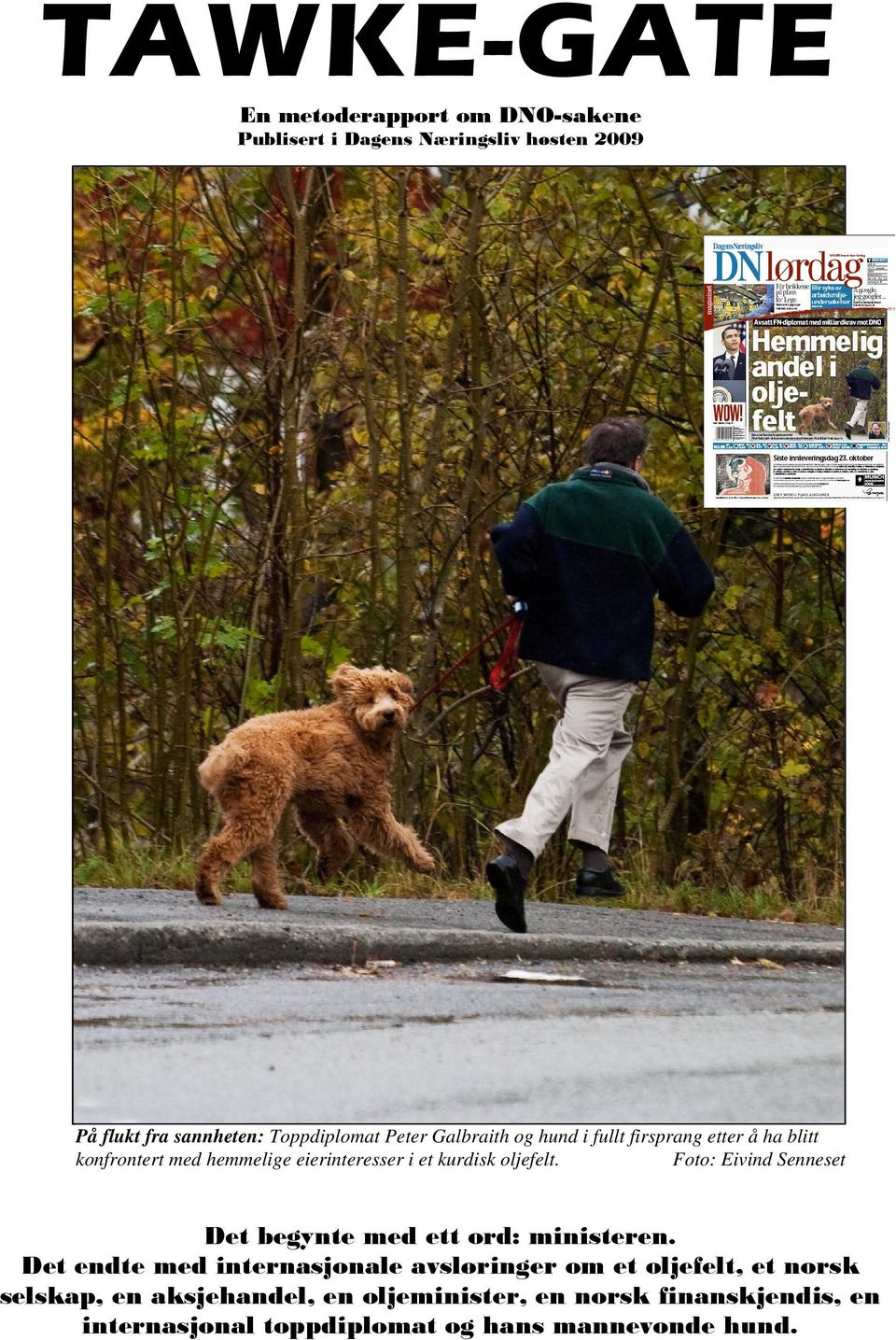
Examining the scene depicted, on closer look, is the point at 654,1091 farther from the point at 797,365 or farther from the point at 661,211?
the point at 661,211

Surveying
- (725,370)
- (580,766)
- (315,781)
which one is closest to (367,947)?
(315,781)

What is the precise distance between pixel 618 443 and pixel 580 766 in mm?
1442

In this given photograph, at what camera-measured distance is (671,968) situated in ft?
22.3

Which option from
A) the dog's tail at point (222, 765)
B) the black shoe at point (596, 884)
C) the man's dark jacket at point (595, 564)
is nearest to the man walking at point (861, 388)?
the man's dark jacket at point (595, 564)

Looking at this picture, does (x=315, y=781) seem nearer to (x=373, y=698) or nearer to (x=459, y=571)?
(x=373, y=698)

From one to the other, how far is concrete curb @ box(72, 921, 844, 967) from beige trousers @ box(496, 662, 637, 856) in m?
0.43

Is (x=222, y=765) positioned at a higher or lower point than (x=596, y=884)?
higher

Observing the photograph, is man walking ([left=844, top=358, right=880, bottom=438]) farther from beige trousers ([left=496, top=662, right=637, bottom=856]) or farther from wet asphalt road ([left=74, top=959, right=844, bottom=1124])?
wet asphalt road ([left=74, top=959, right=844, bottom=1124])

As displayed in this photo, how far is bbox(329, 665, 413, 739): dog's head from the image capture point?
23.4ft

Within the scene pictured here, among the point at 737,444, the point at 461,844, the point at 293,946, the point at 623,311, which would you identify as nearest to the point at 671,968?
the point at 293,946

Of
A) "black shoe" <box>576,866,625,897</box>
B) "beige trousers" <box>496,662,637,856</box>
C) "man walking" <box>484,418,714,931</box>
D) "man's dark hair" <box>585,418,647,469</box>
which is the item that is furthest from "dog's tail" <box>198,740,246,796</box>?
"man's dark hair" <box>585,418,647,469</box>

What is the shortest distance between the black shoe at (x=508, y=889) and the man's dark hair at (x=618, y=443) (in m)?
1.86

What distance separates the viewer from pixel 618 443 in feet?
24.3

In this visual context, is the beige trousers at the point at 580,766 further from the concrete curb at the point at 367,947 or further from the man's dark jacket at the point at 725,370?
the man's dark jacket at the point at 725,370
